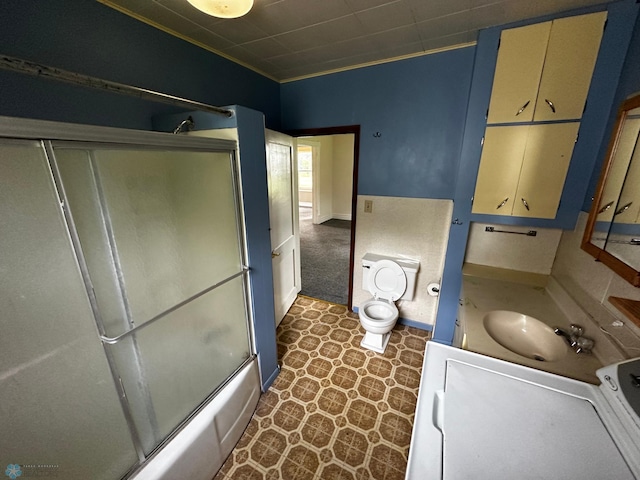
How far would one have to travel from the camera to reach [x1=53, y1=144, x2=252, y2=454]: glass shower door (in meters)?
0.87

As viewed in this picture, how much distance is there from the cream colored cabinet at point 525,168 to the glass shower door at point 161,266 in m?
1.69

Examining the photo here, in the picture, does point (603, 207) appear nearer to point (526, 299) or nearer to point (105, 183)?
point (526, 299)

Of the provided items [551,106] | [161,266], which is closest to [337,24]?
[551,106]

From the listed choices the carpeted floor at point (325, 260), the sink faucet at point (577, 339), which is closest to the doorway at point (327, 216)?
the carpeted floor at point (325, 260)

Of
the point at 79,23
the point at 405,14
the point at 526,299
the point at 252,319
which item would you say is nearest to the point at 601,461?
the point at 526,299

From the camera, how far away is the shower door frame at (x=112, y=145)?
0.66 m

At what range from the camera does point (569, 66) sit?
4.57ft

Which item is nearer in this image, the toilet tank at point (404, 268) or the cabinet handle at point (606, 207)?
the cabinet handle at point (606, 207)

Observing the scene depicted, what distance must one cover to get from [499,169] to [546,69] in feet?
1.91

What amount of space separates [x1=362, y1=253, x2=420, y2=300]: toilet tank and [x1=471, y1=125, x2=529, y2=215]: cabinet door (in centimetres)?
73

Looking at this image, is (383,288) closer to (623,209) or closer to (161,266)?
(623,209)

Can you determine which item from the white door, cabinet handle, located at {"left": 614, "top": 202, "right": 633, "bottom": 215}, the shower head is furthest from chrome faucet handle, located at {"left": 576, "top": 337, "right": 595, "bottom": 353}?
the shower head

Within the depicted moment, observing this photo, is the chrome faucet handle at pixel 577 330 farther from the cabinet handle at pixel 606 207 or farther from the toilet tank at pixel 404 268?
the toilet tank at pixel 404 268

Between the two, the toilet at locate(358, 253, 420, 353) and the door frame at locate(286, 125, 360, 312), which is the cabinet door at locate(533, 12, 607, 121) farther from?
the toilet at locate(358, 253, 420, 353)
